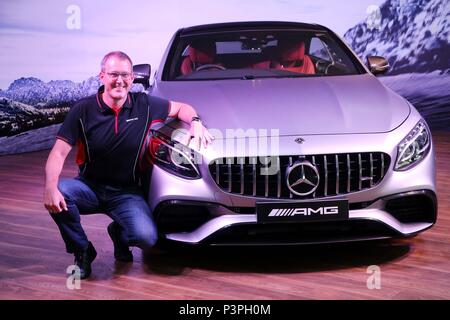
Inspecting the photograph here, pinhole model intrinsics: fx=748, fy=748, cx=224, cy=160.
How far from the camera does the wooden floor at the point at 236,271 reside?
2773mm

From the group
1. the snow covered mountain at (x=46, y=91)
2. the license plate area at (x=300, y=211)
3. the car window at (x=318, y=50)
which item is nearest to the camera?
the license plate area at (x=300, y=211)

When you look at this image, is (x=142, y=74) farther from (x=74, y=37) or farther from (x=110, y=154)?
(x=74, y=37)

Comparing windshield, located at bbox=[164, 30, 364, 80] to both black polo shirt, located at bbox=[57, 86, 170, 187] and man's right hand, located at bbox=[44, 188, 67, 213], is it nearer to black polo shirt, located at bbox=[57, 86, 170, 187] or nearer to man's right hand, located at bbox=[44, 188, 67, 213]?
black polo shirt, located at bbox=[57, 86, 170, 187]

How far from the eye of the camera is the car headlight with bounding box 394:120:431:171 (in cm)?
288

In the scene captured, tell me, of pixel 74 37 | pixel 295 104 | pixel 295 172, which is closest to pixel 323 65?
pixel 295 104

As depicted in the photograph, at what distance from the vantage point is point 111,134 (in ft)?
9.84

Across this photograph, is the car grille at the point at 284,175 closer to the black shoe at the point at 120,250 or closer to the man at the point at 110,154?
the man at the point at 110,154

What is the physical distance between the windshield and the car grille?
1040 mm

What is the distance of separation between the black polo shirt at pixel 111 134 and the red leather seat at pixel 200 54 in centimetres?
84

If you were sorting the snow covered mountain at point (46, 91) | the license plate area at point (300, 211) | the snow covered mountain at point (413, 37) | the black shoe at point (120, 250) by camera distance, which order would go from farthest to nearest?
1. the snow covered mountain at point (413, 37)
2. the snow covered mountain at point (46, 91)
3. the black shoe at point (120, 250)
4. the license plate area at point (300, 211)

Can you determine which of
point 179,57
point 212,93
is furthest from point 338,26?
point 212,93

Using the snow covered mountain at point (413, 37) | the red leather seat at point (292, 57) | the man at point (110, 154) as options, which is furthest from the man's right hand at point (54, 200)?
the snow covered mountain at point (413, 37)
